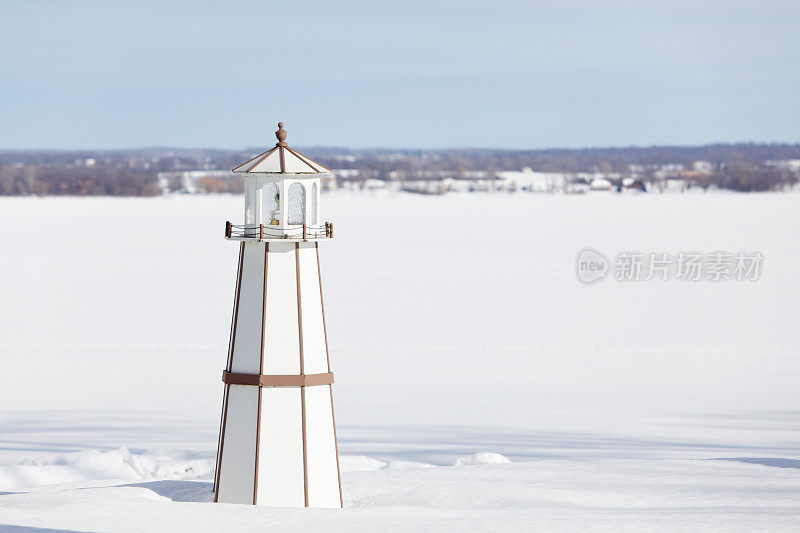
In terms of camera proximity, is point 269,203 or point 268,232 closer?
point 268,232

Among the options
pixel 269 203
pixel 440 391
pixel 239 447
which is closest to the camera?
pixel 239 447

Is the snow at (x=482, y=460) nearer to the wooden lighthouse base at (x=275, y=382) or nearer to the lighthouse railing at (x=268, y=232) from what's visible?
the wooden lighthouse base at (x=275, y=382)

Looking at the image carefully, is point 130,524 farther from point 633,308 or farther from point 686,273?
point 686,273

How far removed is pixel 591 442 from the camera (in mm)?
16688

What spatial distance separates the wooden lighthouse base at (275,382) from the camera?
1060cm

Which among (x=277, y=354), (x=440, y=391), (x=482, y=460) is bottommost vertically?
(x=440, y=391)

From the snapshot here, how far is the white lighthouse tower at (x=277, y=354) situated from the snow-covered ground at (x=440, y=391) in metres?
0.45

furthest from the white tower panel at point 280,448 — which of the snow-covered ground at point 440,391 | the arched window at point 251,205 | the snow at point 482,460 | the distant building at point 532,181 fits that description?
the distant building at point 532,181

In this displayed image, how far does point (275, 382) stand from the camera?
1059 cm

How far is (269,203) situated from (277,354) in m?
1.37

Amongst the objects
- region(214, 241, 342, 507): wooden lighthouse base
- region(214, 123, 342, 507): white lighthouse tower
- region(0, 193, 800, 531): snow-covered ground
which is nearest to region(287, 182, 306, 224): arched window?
region(214, 123, 342, 507): white lighthouse tower

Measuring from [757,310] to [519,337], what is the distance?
7927mm

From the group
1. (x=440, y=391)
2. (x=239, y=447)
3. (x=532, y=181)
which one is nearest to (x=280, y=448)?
(x=239, y=447)

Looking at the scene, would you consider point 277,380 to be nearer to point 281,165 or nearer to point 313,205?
point 313,205
